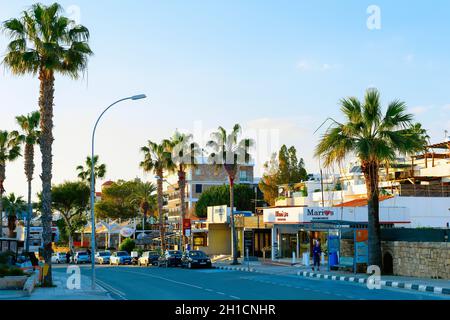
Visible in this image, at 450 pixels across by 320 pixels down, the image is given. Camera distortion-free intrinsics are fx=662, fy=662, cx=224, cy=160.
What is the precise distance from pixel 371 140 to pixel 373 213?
149 inches

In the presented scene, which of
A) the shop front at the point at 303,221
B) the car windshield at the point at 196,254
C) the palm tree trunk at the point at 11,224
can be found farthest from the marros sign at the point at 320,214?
the palm tree trunk at the point at 11,224

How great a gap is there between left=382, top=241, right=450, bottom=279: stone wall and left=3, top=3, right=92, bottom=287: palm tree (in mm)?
17459

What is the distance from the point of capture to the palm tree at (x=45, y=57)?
104 ft

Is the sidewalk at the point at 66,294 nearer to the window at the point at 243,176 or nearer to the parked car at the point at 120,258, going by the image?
the parked car at the point at 120,258

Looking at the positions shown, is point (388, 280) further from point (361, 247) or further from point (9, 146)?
point (9, 146)

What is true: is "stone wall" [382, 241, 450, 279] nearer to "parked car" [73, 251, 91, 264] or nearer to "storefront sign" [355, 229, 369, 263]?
"storefront sign" [355, 229, 369, 263]

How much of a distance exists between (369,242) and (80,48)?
58.7 feet

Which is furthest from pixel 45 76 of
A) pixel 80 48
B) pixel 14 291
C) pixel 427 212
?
pixel 427 212

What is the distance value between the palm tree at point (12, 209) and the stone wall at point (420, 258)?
64.3 meters

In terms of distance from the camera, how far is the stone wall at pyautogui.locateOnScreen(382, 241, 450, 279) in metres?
30.4

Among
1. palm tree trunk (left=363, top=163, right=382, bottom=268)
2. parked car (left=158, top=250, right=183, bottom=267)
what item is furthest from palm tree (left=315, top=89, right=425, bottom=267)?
parked car (left=158, top=250, right=183, bottom=267)

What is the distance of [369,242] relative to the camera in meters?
34.4

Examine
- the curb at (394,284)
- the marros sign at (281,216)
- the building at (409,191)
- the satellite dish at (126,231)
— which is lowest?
the curb at (394,284)

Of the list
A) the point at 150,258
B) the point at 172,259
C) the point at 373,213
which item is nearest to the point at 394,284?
the point at 373,213
